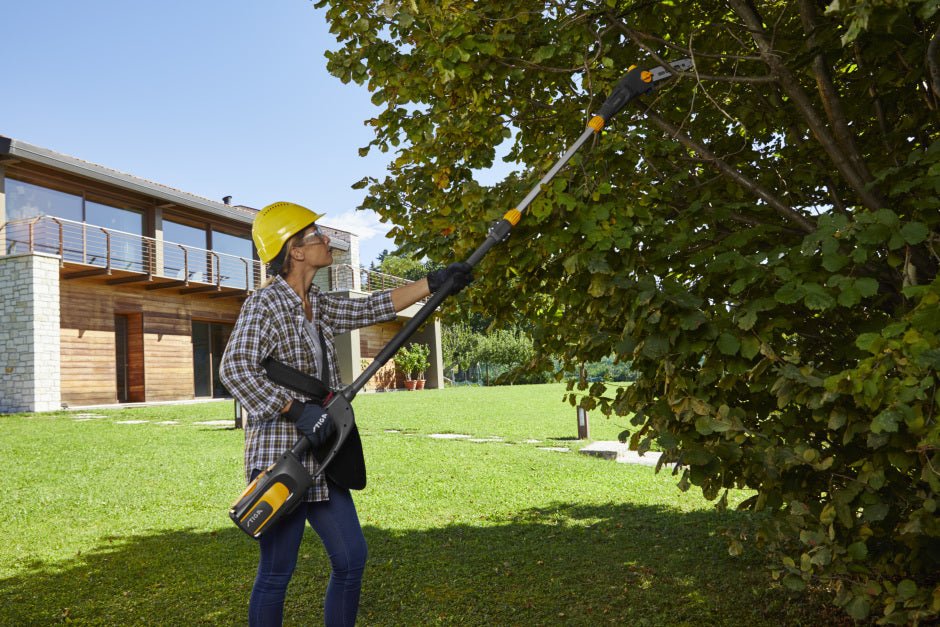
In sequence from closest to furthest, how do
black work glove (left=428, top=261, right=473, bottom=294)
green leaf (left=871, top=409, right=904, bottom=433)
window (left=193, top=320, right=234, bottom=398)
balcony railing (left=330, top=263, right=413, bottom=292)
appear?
green leaf (left=871, top=409, right=904, bottom=433), black work glove (left=428, top=261, right=473, bottom=294), window (left=193, top=320, right=234, bottom=398), balcony railing (left=330, top=263, right=413, bottom=292)

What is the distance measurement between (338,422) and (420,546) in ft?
9.57

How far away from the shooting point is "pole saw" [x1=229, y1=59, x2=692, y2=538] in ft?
9.30

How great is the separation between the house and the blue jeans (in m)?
17.3

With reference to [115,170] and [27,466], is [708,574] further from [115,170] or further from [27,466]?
[115,170]

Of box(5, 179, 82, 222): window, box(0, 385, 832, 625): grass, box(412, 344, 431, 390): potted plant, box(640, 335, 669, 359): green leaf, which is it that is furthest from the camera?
box(412, 344, 431, 390): potted plant

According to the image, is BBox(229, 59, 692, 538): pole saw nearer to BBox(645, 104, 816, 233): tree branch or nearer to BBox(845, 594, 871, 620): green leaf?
BBox(645, 104, 816, 233): tree branch

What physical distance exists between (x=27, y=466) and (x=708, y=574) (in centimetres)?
893

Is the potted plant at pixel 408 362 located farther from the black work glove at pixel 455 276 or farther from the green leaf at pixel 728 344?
the green leaf at pixel 728 344

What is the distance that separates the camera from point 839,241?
106 inches

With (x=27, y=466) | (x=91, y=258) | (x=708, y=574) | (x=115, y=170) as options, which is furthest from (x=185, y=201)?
(x=708, y=574)

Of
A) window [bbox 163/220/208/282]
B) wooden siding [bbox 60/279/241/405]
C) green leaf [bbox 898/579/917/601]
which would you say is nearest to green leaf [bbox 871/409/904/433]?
green leaf [bbox 898/579/917/601]

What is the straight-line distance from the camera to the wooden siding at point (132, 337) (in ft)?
62.4

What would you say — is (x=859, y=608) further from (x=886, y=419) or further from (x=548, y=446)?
(x=548, y=446)

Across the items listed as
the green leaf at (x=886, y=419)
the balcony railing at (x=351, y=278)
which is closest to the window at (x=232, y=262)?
the balcony railing at (x=351, y=278)
